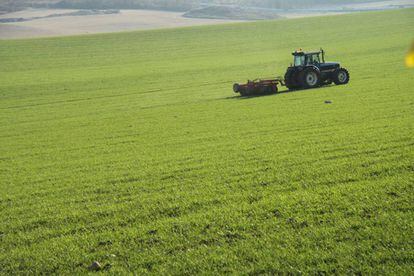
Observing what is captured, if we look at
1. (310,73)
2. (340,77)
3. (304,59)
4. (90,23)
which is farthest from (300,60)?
(90,23)

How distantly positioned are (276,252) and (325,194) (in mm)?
2066

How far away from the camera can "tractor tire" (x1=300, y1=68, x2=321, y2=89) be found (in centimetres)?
2370

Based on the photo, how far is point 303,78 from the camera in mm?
23672

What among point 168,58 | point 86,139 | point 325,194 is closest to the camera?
point 325,194

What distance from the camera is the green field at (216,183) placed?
258 inches

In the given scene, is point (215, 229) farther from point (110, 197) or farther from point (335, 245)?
point (110, 197)

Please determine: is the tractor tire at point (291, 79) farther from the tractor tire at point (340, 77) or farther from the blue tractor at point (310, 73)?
the tractor tire at point (340, 77)

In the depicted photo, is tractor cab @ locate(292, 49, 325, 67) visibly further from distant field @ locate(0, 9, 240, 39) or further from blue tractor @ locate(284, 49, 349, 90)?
distant field @ locate(0, 9, 240, 39)

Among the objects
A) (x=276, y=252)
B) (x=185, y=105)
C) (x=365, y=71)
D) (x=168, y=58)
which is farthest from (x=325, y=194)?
(x=168, y=58)

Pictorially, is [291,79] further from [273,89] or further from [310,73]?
[273,89]

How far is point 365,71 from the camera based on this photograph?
28.9 meters

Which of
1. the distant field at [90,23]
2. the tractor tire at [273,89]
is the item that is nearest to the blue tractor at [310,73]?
the tractor tire at [273,89]

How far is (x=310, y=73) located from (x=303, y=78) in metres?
0.49

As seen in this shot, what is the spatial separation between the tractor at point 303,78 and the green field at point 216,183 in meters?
1.01
